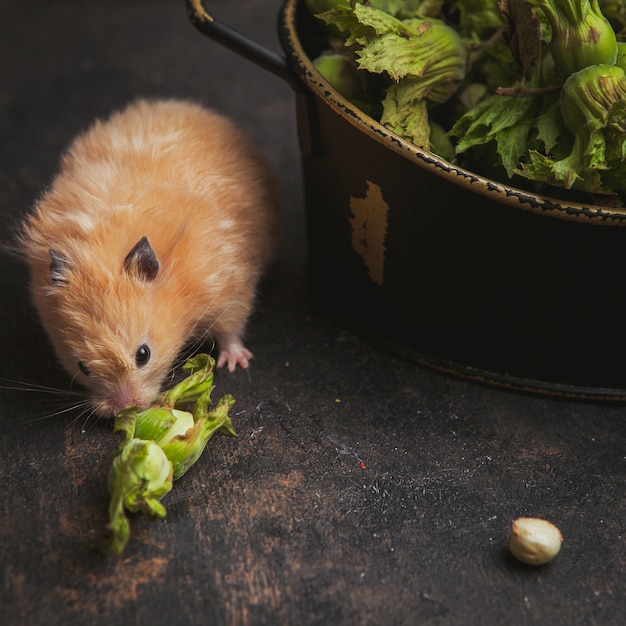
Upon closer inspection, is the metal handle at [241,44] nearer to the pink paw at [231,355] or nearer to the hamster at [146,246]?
the hamster at [146,246]

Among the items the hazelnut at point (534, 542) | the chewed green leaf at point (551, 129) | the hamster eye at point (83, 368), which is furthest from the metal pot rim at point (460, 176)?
the hamster eye at point (83, 368)

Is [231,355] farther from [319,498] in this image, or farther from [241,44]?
[241,44]

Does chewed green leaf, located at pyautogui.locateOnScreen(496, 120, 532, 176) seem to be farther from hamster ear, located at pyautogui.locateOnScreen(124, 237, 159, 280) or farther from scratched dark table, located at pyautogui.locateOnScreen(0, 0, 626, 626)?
hamster ear, located at pyautogui.locateOnScreen(124, 237, 159, 280)

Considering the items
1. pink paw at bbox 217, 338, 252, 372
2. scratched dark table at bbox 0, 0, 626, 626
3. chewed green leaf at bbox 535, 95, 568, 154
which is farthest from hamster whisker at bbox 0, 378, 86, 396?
chewed green leaf at bbox 535, 95, 568, 154

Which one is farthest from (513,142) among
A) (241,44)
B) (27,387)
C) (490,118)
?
(27,387)

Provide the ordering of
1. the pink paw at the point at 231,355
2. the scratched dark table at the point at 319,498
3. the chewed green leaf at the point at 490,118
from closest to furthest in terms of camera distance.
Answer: the scratched dark table at the point at 319,498 → the chewed green leaf at the point at 490,118 → the pink paw at the point at 231,355

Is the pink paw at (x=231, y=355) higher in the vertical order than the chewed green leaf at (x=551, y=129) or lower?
lower

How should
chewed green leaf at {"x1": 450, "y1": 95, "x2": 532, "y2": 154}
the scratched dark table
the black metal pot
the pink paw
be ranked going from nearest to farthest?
the scratched dark table
the black metal pot
chewed green leaf at {"x1": 450, "y1": 95, "x2": 532, "y2": 154}
the pink paw

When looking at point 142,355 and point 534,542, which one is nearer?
point 534,542
